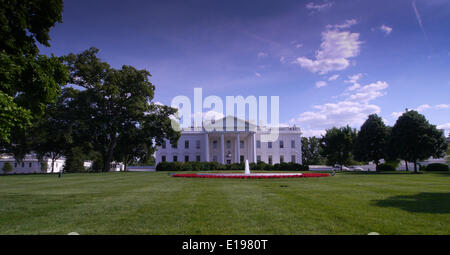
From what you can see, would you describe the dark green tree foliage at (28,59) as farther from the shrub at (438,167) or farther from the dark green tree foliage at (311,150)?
the dark green tree foliage at (311,150)

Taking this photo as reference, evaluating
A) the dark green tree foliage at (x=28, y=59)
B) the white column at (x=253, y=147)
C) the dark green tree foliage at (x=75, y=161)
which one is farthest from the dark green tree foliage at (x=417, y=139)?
the dark green tree foliage at (x=75, y=161)

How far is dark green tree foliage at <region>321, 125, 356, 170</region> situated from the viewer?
180 feet

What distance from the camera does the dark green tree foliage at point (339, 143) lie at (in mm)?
54938

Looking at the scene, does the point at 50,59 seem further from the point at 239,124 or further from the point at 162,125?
the point at 239,124

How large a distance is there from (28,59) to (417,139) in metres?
40.2

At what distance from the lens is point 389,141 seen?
126 feet

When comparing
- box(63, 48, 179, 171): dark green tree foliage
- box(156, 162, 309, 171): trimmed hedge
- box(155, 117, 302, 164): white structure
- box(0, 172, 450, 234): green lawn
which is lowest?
box(156, 162, 309, 171): trimmed hedge

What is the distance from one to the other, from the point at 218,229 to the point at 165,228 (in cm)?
112

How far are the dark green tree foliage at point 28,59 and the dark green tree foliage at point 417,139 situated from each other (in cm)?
3895

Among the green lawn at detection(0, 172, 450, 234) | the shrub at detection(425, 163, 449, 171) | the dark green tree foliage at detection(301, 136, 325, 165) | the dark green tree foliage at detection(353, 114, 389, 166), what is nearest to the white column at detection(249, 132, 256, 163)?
the dark green tree foliage at detection(353, 114, 389, 166)

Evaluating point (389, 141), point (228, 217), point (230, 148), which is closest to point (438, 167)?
point (389, 141)

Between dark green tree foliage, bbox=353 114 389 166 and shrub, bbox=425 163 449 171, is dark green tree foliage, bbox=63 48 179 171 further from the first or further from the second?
shrub, bbox=425 163 449 171

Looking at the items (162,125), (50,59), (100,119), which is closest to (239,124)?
(162,125)

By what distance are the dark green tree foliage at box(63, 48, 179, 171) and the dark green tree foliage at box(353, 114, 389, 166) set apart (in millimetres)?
29975
